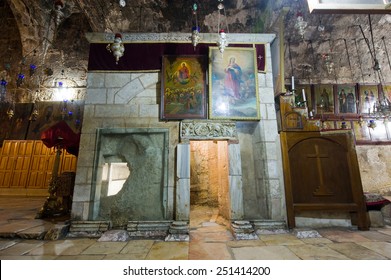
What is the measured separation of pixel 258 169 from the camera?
4598 millimetres

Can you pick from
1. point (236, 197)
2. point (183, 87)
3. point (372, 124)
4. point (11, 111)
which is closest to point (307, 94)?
point (372, 124)

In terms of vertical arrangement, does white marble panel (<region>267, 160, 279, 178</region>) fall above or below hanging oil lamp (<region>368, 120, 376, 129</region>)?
below

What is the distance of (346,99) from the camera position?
28.5ft

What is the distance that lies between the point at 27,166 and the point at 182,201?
9588 mm

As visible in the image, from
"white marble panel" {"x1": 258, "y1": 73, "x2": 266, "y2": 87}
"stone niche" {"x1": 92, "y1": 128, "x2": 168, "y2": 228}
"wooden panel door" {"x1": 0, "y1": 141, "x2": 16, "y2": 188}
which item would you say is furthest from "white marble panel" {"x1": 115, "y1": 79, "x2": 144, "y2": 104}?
"wooden panel door" {"x1": 0, "y1": 141, "x2": 16, "y2": 188}

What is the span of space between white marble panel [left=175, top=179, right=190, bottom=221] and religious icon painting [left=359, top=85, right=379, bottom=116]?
9.55 metres

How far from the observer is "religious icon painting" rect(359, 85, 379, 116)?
8531mm

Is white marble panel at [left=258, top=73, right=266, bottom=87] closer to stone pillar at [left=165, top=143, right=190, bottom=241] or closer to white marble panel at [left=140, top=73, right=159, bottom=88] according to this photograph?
stone pillar at [left=165, top=143, right=190, bottom=241]

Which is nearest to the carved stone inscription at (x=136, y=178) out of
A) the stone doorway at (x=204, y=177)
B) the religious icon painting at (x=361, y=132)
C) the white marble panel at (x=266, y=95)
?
the stone doorway at (x=204, y=177)

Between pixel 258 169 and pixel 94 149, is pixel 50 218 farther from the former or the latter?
pixel 258 169

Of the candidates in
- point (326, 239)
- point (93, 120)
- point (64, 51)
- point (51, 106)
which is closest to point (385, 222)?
point (326, 239)

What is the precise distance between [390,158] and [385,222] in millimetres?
5902

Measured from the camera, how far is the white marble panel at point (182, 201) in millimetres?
4004

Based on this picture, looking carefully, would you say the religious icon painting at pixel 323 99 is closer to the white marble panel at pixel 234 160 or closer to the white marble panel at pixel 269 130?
the white marble panel at pixel 269 130
